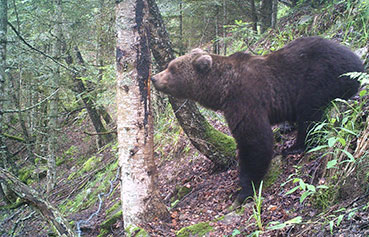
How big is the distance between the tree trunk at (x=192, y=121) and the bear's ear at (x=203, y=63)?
0.59 meters

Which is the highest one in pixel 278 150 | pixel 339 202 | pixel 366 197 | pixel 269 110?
pixel 269 110

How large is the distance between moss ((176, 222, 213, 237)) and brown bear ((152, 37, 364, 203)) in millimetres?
679

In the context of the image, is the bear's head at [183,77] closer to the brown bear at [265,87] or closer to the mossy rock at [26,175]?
the brown bear at [265,87]

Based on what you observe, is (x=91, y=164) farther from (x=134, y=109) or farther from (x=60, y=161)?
(x=134, y=109)

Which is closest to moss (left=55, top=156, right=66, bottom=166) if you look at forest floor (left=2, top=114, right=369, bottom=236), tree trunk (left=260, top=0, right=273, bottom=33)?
forest floor (left=2, top=114, right=369, bottom=236)

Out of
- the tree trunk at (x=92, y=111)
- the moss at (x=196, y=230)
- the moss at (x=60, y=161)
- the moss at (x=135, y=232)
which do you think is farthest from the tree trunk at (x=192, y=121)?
the moss at (x=60, y=161)

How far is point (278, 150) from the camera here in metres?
5.01

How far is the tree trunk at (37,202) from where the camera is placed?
3557 millimetres

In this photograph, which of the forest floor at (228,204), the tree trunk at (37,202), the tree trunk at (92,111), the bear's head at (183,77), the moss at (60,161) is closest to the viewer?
the forest floor at (228,204)

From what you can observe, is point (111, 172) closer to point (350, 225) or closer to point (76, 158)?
point (350, 225)

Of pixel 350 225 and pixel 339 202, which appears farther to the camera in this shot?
pixel 339 202

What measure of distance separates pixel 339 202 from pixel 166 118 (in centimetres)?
518

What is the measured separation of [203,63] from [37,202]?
291 cm

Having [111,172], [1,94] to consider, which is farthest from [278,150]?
[1,94]
